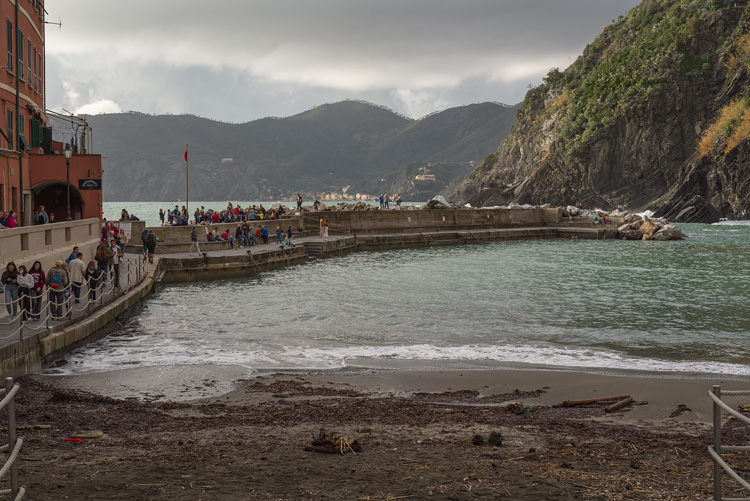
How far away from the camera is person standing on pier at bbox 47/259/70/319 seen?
15320 millimetres

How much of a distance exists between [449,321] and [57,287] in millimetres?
11093

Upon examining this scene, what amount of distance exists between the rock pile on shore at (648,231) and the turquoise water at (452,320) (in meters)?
20.7

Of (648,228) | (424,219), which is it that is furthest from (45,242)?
(648,228)

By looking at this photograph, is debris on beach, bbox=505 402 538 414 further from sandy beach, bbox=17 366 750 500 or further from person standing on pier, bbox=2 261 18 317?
person standing on pier, bbox=2 261 18 317

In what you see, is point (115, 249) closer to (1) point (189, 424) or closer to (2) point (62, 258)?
(2) point (62, 258)

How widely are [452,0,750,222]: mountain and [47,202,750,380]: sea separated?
60.3 m

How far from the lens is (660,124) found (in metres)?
103

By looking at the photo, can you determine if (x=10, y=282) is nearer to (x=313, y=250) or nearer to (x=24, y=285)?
(x=24, y=285)

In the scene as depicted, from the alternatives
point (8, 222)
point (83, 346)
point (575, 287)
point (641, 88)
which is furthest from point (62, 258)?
point (641, 88)

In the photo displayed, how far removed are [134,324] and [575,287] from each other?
18307mm

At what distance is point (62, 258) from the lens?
63.7 ft

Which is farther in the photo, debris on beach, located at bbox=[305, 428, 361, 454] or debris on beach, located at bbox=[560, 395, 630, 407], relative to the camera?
debris on beach, located at bbox=[560, 395, 630, 407]

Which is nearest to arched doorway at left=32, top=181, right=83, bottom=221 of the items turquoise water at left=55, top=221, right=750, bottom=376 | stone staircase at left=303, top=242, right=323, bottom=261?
turquoise water at left=55, top=221, right=750, bottom=376

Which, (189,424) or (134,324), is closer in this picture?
(189,424)
